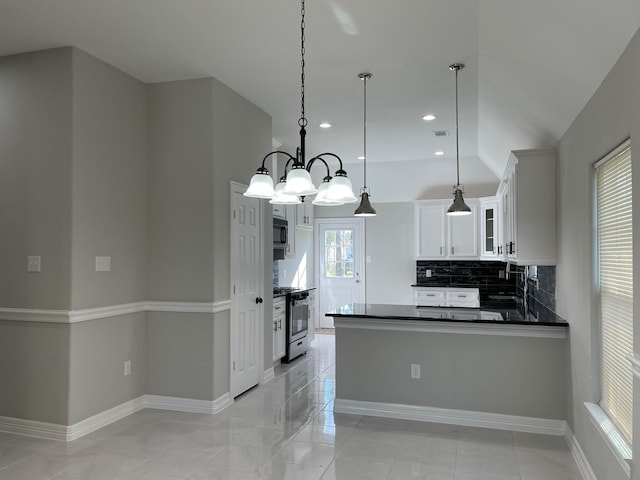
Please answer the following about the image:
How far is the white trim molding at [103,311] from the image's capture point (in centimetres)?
350

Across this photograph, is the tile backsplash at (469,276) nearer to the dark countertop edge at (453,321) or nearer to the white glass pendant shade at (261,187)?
the dark countertop edge at (453,321)

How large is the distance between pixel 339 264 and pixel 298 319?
2519mm

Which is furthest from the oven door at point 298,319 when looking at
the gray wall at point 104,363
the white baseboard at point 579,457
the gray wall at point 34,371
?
the white baseboard at point 579,457

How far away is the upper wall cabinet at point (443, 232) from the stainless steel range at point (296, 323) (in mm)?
2302

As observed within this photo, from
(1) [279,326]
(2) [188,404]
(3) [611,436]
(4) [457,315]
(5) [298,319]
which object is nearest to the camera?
(3) [611,436]

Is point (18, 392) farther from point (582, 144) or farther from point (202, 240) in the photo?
point (582, 144)

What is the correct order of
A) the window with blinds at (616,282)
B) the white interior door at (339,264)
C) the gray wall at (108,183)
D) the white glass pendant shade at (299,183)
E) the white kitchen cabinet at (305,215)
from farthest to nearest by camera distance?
the white interior door at (339,264) < the white kitchen cabinet at (305,215) < the gray wall at (108,183) < the white glass pendant shade at (299,183) < the window with blinds at (616,282)

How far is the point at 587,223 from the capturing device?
2893 millimetres

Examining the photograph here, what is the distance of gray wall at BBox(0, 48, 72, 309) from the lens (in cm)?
354

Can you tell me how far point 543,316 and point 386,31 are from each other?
2580 mm

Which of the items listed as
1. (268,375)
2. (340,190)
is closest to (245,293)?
(268,375)

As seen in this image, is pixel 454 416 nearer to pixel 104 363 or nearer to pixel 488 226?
pixel 104 363

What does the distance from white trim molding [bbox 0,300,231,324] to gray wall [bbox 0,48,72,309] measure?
6 centimetres

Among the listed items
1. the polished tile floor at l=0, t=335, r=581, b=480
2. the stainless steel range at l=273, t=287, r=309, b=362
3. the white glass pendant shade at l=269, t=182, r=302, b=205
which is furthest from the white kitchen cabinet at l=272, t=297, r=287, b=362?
the white glass pendant shade at l=269, t=182, r=302, b=205
